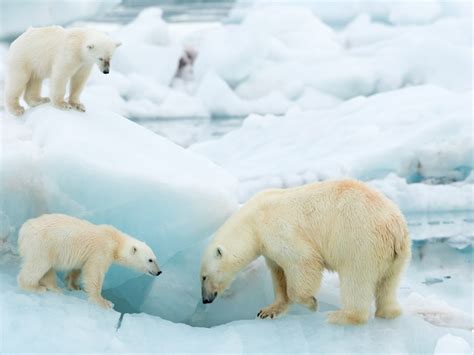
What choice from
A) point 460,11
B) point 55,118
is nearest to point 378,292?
point 55,118

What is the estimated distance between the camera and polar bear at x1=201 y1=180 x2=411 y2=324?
12.5 feet

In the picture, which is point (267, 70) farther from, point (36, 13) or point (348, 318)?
point (348, 318)

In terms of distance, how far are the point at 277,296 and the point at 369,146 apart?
4.58 metres

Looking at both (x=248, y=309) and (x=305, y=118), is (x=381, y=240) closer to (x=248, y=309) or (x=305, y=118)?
(x=248, y=309)

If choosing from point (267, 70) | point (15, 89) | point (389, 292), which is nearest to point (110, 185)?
point (15, 89)

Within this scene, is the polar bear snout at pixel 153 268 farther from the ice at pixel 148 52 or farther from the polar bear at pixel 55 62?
the ice at pixel 148 52

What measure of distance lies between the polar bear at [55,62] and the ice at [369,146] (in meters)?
3.19

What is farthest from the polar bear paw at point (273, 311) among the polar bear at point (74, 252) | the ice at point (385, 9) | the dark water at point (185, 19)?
the ice at point (385, 9)

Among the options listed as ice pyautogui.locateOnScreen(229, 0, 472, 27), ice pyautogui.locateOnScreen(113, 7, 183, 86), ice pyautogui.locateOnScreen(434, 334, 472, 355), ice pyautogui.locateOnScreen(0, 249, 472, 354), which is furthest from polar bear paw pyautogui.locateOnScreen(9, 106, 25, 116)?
ice pyautogui.locateOnScreen(229, 0, 472, 27)

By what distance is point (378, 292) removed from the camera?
13.1ft

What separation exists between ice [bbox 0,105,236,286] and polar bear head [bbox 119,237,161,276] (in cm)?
23

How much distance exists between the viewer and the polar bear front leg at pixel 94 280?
3924 millimetres

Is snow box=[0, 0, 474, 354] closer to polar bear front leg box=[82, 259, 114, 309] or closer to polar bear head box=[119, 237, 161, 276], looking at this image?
polar bear front leg box=[82, 259, 114, 309]

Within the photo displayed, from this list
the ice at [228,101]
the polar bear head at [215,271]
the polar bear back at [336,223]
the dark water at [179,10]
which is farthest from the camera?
the dark water at [179,10]
